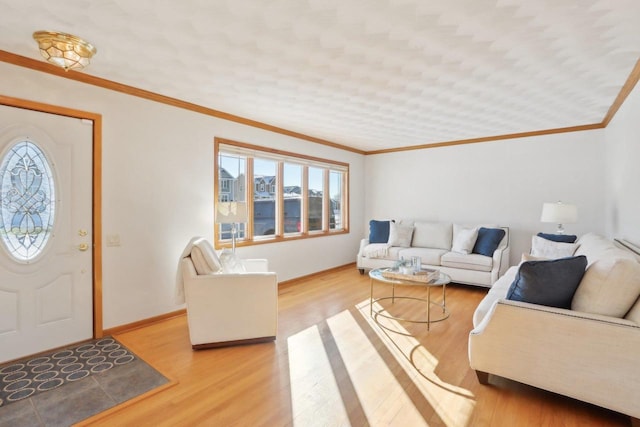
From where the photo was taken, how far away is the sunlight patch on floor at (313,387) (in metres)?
1.90

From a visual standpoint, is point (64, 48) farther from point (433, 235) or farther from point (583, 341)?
point (433, 235)

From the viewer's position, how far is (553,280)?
2025mm

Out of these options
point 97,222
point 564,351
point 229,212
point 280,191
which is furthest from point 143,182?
point 564,351

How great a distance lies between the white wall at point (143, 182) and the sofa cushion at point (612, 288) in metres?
3.57

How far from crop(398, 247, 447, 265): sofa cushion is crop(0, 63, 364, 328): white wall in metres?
2.66

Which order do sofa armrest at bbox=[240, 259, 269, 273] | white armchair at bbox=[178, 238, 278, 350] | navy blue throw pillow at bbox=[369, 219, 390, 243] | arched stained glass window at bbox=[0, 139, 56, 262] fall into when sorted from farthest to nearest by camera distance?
navy blue throw pillow at bbox=[369, 219, 390, 243] → sofa armrest at bbox=[240, 259, 269, 273] → white armchair at bbox=[178, 238, 278, 350] → arched stained glass window at bbox=[0, 139, 56, 262]

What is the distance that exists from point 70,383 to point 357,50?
3.19 m

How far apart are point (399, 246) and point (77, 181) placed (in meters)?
4.52

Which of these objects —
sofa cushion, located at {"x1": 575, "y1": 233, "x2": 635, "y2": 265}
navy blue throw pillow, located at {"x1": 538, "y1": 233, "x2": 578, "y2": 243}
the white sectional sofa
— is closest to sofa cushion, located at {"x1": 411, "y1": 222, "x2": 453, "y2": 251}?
the white sectional sofa

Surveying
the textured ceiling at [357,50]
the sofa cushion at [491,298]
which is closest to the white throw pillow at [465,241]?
the sofa cushion at [491,298]

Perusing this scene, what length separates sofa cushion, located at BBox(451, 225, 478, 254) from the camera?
16.0 ft

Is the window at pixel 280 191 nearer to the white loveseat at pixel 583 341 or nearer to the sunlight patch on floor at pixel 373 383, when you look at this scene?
the sunlight patch on floor at pixel 373 383

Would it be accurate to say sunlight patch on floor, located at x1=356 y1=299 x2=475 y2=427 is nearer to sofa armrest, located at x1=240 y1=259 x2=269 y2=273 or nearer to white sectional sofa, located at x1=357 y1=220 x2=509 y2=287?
sofa armrest, located at x1=240 y1=259 x2=269 y2=273

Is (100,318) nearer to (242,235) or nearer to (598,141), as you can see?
(242,235)
